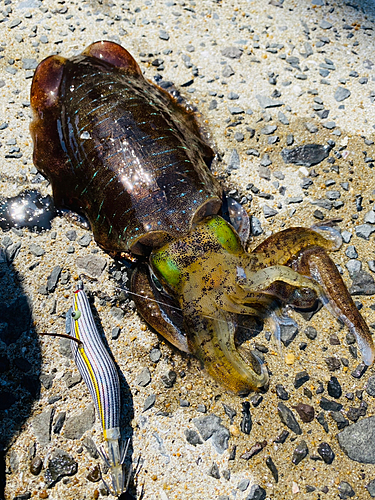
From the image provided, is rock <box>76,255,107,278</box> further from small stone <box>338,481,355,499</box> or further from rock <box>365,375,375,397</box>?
small stone <box>338,481,355,499</box>

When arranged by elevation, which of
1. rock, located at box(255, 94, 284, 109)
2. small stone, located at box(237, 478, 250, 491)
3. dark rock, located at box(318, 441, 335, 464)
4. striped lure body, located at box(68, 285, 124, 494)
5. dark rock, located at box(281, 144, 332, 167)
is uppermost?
rock, located at box(255, 94, 284, 109)

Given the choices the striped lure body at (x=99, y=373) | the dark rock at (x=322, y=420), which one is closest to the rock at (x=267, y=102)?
the striped lure body at (x=99, y=373)

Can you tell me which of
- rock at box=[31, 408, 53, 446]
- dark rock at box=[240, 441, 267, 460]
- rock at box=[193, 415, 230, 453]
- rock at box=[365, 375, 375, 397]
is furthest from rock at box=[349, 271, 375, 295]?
rock at box=[31, 408, 53, 446]

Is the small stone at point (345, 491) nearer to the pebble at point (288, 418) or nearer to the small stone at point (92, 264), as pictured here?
the pebble at point (288, 418)

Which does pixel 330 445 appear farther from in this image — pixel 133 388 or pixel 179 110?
pixel 179 110

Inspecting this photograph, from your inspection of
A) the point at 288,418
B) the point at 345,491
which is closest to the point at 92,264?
the point at 288,418

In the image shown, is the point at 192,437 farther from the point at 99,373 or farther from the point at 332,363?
the point at 332,363

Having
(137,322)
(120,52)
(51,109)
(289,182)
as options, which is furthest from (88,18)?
(137,322)
